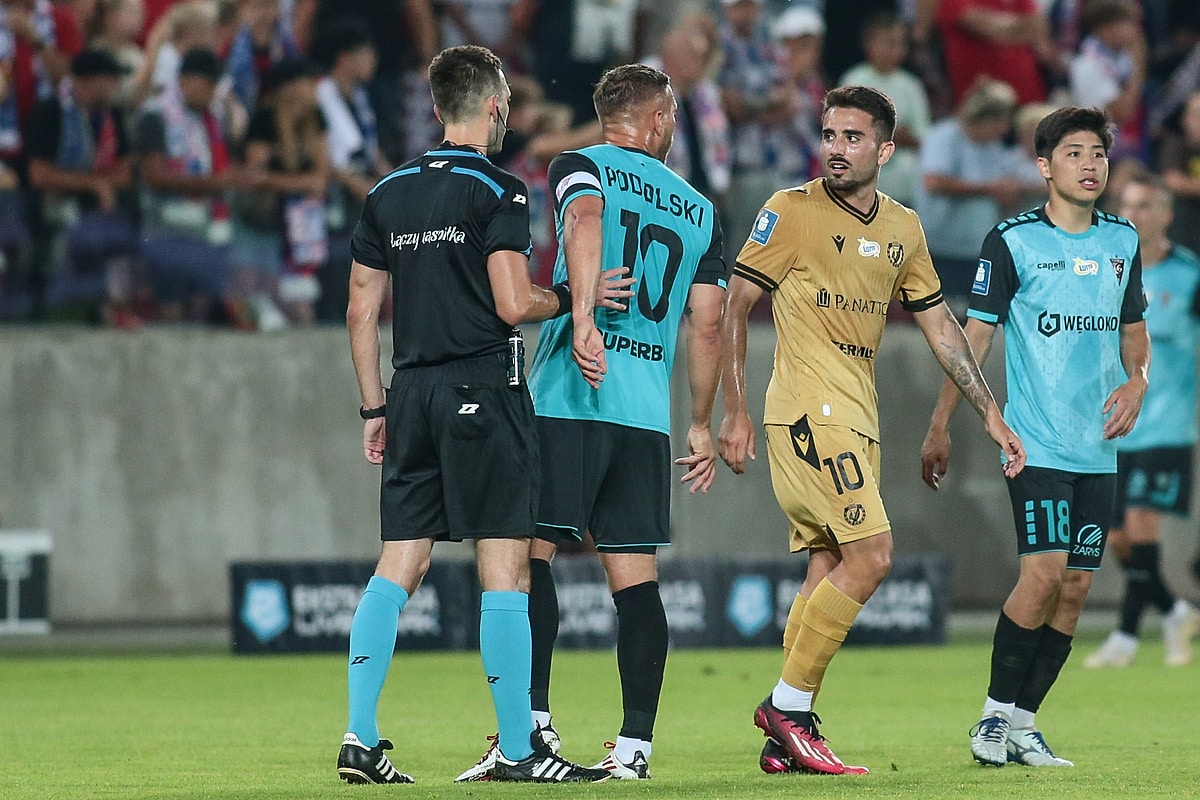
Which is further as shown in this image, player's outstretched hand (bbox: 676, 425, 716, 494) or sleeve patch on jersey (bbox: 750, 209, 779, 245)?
sleeve patch on jersey (bbox: 750, 209, 779, 245)

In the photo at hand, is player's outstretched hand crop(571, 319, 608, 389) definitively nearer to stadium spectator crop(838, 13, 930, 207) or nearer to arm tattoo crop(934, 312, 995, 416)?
arm tattoo crop(934, 312, 995, 416)

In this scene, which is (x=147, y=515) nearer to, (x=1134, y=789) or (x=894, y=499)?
(x=894, y=499)

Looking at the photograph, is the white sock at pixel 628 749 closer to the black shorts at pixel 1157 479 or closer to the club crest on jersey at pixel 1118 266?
the club crest on jersey at pixel 1118 266

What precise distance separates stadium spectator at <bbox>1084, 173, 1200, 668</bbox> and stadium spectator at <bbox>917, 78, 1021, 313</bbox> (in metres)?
2.44

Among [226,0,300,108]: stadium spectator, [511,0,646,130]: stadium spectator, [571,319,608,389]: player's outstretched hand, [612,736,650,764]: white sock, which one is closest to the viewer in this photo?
[571,319,608,389]: player's outstretched hand

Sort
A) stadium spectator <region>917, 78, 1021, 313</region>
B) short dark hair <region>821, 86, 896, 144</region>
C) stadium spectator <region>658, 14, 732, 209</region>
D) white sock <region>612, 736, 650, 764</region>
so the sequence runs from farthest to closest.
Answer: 1. stadium spectator <region>917, 78, 1021, 313</region>
2. stadium spectator <region>658, 14, 732, 209</region>
3. short dark hair <region>821, 86, 896, 144</region>
4. white sock <region>612, 736, 650, 764</region>

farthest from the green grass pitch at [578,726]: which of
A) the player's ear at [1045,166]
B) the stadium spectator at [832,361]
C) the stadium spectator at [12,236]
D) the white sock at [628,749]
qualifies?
the stadium spectator at [12,236]

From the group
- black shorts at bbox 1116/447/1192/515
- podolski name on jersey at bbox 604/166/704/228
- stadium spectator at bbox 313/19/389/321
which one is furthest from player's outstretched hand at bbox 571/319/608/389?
stadium spectator at bbox 313/19/389/321

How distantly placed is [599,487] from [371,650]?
1051 mm

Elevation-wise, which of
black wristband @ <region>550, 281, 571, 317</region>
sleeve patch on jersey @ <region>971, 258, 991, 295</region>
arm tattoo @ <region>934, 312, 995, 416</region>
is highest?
sleeve patch on jersey @ <region>971, 258, 991, 295</region>

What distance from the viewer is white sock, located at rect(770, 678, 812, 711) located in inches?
286

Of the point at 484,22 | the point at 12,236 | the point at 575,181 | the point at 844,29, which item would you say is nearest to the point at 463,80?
the point at 575,181

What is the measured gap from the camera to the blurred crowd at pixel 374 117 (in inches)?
540

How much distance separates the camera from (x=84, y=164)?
13.6m
